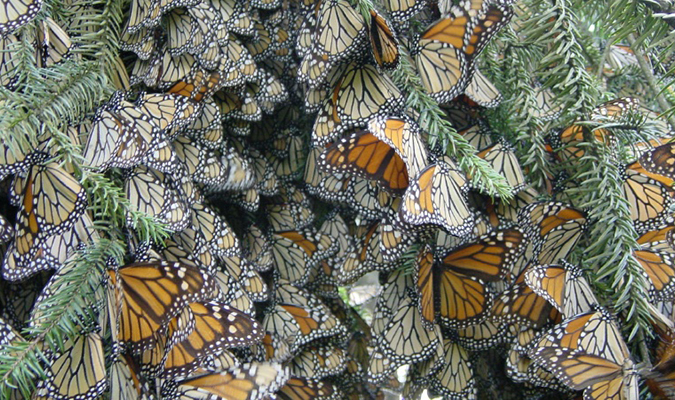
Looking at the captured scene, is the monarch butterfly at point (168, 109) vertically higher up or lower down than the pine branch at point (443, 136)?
higher up


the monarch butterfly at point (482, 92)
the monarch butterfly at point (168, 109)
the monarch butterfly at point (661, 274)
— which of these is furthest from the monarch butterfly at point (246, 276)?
the monarch butterfly at point (661, 274)

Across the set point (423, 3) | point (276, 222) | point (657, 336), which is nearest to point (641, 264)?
point (657, 336)

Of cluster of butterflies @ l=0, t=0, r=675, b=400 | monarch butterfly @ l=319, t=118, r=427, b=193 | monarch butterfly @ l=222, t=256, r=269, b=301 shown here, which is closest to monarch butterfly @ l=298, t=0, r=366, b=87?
cluster of butterflies @ l=0, t=0, r=675, b=400

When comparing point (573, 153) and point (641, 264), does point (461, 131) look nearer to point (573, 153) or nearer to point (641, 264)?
point (573, 153)

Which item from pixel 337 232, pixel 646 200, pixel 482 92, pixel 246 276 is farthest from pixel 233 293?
pixel 646 200

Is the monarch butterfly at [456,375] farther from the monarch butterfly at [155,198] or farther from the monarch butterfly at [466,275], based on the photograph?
the monarch butterfly at [155,198]

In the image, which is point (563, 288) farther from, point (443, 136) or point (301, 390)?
point (301, 390)

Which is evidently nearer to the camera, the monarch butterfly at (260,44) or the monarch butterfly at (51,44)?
the monarch butterfly at (51,44)
